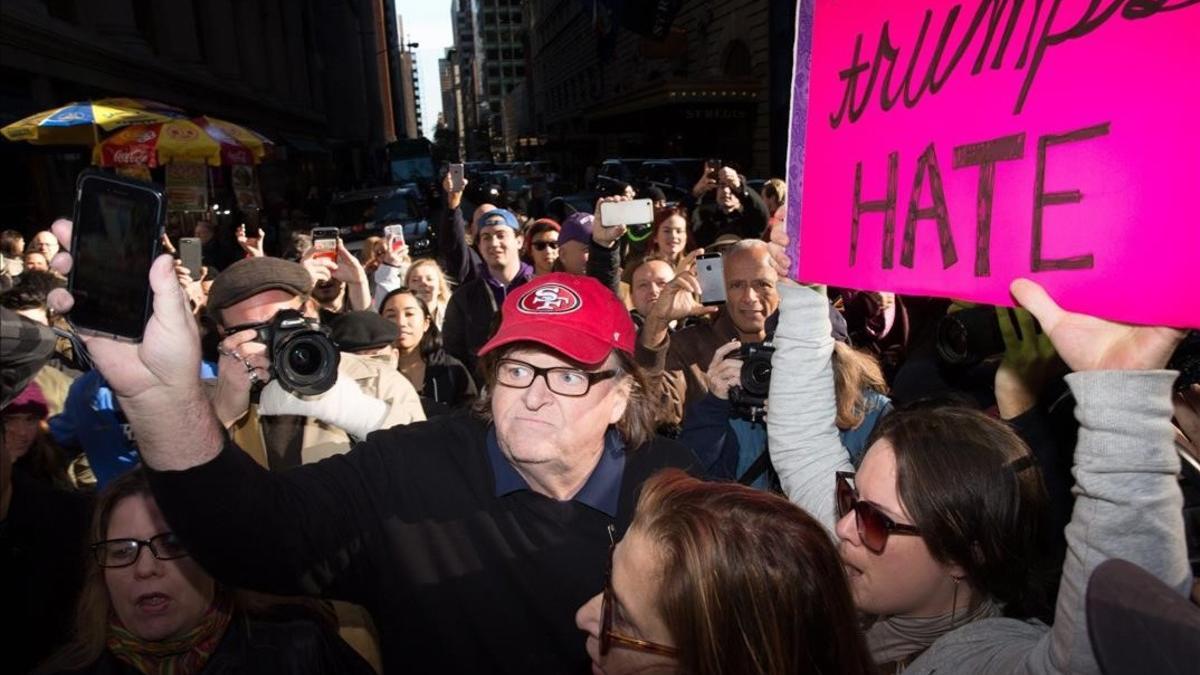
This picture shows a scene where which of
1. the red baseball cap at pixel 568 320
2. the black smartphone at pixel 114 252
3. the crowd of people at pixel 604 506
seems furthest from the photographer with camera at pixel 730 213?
the black smartphone at pixel 114 252

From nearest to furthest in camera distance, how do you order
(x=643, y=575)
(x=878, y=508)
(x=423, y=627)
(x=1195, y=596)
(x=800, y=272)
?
1. (x=643, y=575)
2. (x=1195, y=596)
3. (x=878, y=508)
4. (x=423, y=627)
5. (x=800, y=272)

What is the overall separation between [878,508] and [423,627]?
1009 mm

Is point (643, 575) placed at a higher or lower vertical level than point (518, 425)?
lower

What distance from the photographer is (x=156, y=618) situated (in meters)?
1.93

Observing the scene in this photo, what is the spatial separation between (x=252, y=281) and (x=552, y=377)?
136 centimetres

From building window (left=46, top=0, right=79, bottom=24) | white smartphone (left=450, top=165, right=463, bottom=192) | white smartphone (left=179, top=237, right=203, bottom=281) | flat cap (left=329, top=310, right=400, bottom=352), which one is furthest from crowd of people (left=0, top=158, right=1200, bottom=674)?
building window (left=46, top=0, right=79, bottom=24)

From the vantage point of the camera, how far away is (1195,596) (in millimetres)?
1493

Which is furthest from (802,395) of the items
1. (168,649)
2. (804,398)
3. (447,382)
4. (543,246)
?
(543,246)

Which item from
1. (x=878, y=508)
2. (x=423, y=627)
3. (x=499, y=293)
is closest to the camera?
(x=878, y=508)

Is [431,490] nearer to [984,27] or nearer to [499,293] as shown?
[984,27]

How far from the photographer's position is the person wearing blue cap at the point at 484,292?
4629 mm

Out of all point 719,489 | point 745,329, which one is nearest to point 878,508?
point 719,489

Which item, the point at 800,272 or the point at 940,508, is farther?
the point at 800,272

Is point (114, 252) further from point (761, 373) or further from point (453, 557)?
point (761, 373)
